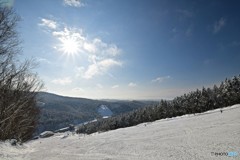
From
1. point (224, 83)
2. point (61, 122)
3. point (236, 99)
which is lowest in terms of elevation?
point (61, 122)

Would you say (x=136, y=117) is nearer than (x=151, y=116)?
No

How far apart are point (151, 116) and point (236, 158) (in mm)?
59578

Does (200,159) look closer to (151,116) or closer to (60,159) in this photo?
(60,159)

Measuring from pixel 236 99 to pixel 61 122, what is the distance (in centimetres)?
16688

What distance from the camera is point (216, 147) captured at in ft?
24.3

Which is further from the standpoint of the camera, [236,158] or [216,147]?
[216,147]

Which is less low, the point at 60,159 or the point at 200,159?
the point at 200,159

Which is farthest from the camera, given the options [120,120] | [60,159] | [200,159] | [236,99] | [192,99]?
[120,120]

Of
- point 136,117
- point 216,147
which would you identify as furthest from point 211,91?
point 216,147

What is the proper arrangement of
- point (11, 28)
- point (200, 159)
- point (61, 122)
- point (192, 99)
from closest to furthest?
point (200, 159) → point (11, 28) → point (192, 99) → point (61, 122)

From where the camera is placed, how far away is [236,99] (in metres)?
48.0

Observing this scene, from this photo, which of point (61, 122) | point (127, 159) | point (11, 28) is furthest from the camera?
point (61, 122)

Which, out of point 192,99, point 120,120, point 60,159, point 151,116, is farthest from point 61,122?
point 60,159

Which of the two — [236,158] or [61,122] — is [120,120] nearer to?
[236,158]
